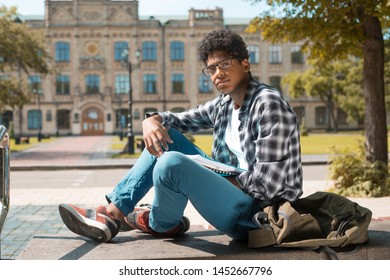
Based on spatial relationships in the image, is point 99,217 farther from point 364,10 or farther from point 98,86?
point 98,86

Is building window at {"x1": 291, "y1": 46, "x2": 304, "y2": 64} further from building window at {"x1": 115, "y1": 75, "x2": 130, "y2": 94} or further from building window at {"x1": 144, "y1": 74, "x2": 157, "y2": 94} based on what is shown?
building window at {"x1": 115, "y1": 75, "x2": 130, "y2": 94}

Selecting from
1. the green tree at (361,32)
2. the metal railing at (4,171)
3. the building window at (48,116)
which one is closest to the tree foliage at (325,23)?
the green tree at (361,32)

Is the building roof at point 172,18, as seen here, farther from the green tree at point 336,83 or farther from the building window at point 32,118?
the building window at point 32,118

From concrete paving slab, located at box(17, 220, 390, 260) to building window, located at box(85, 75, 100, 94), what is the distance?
45508 millimetres

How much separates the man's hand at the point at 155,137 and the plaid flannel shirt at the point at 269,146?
0.39 meters

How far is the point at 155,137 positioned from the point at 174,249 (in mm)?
566

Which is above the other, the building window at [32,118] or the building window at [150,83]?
the building window at [150,83]

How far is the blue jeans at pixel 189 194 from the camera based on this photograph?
2.58 m

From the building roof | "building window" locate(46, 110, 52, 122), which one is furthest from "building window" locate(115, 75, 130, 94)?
"building window" locate(46, 110, 52, 122)

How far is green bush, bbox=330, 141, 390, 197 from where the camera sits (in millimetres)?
8117

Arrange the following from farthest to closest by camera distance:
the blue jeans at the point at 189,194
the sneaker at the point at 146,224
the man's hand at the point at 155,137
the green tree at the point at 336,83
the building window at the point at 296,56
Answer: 1. the building window at the point at 296,56
2. the green tree at the point at 336,83
3. the sneaker at the point at 146,224
4. the man's hand at the point at 155,137
5. the blue jeans at the point at 189,194
